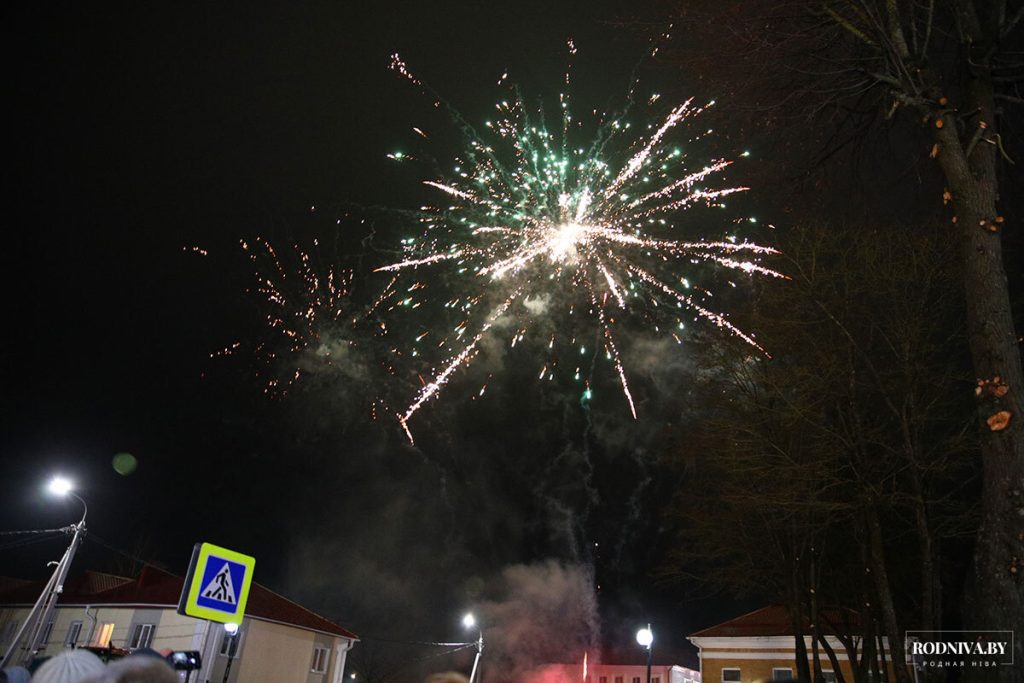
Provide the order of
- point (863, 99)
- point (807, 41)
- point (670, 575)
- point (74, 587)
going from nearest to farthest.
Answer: point (807, 41)
point (863, 99)
point (670, 575)
point (74, 587)

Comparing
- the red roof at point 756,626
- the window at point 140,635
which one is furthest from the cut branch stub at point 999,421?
the window at point 140,635

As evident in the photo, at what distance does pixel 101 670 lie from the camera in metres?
2.72

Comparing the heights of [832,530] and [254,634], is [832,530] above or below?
above

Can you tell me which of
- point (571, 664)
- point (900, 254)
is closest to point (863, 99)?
point (900, 254)

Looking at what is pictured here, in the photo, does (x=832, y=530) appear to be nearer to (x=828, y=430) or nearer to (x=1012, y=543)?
(x=828, y=430)

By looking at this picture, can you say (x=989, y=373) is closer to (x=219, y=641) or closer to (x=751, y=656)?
(x=219, y=641)

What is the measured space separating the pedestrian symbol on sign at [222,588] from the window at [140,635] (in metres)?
25.0

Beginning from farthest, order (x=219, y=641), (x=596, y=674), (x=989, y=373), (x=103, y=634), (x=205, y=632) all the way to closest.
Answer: (x=596, y=674)
(x=103, y=634)
(x=219, y=641)
(x=205, y=632)
(x=989, y=373)

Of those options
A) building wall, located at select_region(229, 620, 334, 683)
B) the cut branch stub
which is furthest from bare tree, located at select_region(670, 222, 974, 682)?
building wall, located at select_region(229, 620, 334, 683)

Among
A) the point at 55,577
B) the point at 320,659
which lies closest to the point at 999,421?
the point at 55,577

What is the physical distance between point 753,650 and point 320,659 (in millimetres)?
21257

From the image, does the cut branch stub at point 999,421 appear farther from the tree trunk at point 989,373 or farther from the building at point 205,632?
the building at point 205,632

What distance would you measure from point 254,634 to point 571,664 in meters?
39.0

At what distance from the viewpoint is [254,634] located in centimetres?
2647
